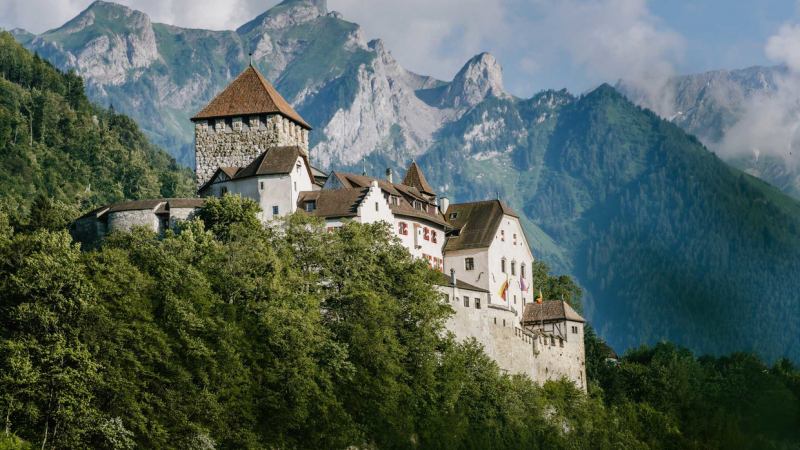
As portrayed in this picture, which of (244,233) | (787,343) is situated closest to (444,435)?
(244,233)

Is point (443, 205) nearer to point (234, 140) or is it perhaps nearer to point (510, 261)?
point (510, 261)

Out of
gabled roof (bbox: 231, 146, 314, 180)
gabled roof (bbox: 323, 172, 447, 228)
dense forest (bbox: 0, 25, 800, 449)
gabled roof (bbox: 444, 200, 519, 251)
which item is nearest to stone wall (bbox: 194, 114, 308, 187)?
gabled roof (bbox: 231, 146, 314, 180)

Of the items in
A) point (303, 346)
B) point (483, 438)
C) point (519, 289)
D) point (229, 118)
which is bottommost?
point (483, 438)

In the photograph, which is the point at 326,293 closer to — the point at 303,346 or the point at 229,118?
the point at 303,346

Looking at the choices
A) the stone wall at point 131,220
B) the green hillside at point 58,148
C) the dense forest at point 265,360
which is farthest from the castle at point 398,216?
the green hillside at point 58,148

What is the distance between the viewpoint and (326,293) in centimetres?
7656

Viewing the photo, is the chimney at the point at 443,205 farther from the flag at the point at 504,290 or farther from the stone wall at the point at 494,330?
the stone wall at the point at 494,330

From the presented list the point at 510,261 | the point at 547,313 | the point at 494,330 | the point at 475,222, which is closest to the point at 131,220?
the point at 494,330

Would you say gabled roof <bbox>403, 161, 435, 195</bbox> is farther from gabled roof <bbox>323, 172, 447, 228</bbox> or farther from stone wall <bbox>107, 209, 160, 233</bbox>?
stone wall <bbox>107, 209, 160, 233</bbox>

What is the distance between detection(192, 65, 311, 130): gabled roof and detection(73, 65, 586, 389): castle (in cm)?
9

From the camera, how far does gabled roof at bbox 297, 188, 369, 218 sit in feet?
277

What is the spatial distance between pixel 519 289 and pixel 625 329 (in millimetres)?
62641

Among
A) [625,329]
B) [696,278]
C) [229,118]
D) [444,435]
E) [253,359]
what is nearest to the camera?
[696,278]

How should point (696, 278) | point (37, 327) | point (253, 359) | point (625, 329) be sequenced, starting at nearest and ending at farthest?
point (696, 278)
point (37, 327)
point (253, 359)
point (625, 329)
